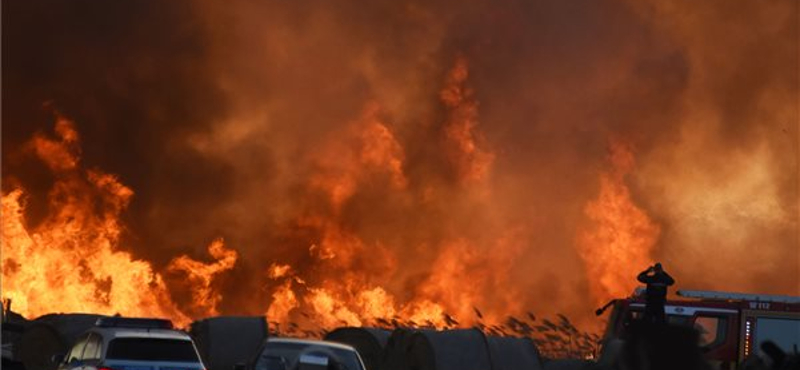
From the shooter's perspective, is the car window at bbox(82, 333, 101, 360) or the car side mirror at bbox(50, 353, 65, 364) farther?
the car side mirror at bbox(50, 353, 65, 364)

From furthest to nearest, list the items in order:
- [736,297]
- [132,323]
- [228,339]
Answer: [228,339]
[736,297]
[132,323]

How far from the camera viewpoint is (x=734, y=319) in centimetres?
3469

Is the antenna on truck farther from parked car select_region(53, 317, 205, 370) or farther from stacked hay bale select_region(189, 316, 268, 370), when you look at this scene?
parked car select_region(53, 317, 205, 370)

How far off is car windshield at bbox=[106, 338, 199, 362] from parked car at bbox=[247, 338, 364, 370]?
5.35ft

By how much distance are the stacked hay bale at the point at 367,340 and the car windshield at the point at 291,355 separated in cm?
1159

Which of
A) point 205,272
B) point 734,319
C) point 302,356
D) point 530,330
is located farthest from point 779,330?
point 205,272

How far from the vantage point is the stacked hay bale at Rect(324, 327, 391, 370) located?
35.8 m

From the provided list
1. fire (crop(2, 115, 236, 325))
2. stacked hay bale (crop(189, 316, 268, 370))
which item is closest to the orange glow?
fire (crop(2, 115, 236, 325))

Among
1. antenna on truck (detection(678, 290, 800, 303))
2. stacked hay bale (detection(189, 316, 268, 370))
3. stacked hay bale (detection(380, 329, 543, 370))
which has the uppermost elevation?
antenna on truck (detection(678, 290, 800, 303))

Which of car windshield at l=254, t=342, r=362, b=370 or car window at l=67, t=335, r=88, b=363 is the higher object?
car window at l=67, t=335, r=88, b=363

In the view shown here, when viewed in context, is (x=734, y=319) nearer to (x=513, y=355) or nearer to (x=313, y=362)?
(x=513, y=355)

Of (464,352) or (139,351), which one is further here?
(464,352)

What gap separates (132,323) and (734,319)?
1336 centimetres

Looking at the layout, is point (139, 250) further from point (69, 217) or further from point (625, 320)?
point (625, 320)
